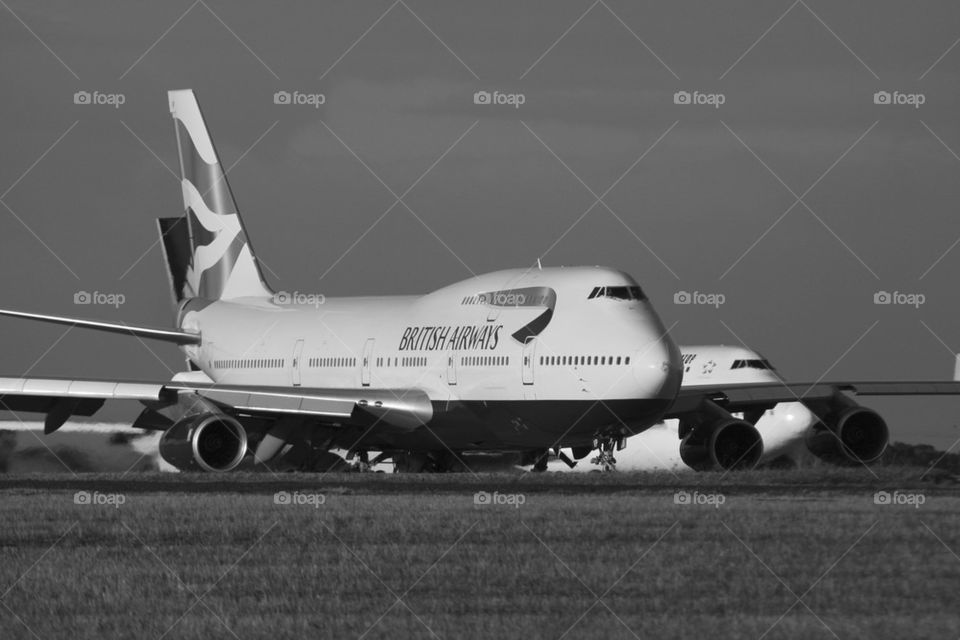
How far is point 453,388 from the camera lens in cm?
2977

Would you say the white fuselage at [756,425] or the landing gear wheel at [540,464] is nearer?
the landing gear wheel at [540,464]

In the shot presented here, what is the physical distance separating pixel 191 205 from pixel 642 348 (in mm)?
18401

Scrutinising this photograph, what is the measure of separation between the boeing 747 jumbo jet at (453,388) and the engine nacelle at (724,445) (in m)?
0.03

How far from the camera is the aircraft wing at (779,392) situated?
31438 mm

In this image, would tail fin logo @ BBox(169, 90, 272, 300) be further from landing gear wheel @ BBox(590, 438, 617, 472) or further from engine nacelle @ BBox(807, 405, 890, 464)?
engine nacelle @ BBox(807, 405, 890, 464)

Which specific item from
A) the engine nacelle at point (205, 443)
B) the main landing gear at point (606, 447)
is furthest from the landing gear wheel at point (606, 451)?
the engine nacelle at point (205, 443)

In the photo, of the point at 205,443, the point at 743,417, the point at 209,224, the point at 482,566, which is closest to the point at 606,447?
the point at 205,443

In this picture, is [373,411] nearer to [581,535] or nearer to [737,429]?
[737,429]

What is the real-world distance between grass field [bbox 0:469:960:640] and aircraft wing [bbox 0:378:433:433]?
7.37m

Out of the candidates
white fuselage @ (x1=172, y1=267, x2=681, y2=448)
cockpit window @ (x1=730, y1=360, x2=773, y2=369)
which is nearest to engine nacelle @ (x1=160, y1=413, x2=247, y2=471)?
white fuselage @ (x1=172, y1=267, x2=681, y2=448)

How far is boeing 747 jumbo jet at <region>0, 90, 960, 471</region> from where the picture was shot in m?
27.2

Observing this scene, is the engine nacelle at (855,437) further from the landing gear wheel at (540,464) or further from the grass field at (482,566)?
the grass field at (482,566)

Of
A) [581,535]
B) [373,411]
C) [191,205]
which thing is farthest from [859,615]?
[191,205]

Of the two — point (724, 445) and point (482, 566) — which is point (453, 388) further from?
point (482, 566)
